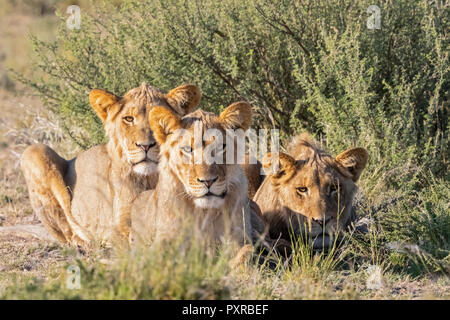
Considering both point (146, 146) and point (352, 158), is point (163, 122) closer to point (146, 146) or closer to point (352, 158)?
point (146, 146)

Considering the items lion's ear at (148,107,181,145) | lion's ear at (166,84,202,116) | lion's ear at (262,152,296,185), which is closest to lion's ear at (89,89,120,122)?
lion's ear at (166,84,202,116)

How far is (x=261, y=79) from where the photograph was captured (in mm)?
7617

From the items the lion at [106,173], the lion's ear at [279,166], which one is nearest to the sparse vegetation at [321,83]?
the lion at [106,173]

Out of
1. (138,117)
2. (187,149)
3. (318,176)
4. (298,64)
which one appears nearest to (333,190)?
(318,176)

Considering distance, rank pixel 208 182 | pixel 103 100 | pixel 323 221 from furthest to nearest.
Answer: pixel 103 100 < pixel 323 221 < pixel 208 182

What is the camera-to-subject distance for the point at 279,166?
5656 mm

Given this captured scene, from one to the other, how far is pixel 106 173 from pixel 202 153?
159cm

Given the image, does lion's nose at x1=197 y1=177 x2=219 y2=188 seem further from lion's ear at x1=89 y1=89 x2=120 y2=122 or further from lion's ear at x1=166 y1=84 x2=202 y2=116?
lion's ear at x1=89 y1=89 x2=120 y2=122

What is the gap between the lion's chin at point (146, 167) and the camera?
5629 millimetres

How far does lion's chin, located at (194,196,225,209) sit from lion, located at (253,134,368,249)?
79 cm

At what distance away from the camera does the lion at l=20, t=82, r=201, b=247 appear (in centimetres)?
564

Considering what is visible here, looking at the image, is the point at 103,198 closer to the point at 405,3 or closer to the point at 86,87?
the point at 86,87

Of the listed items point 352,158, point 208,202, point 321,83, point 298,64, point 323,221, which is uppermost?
point 298,64
